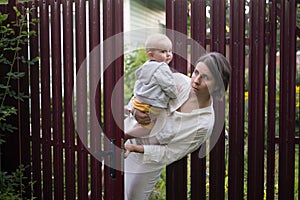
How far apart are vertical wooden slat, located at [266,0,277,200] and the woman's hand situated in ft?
2.33

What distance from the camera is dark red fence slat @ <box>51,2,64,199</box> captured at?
2742 millimetres

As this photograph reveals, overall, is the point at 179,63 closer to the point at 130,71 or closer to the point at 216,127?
the point at 216,127

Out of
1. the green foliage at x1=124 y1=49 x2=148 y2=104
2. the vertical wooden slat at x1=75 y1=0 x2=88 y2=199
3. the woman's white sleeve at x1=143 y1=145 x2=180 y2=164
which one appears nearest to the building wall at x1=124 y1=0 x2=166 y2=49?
the green foliage at x1=124 y1=49 x2=148 y2=104

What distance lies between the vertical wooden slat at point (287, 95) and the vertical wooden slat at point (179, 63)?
0.56 m

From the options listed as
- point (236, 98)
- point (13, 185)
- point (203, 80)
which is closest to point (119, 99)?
point (203, 80)

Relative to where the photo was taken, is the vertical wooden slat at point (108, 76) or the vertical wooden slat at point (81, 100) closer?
the vertical wooden slat at point (108, 76)

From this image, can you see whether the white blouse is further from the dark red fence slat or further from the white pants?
the dark red fence slat

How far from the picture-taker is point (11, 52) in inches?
117

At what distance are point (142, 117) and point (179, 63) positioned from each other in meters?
0.40

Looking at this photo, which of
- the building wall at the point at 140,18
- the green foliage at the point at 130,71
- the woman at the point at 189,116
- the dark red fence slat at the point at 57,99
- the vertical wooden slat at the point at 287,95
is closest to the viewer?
the vertical wooden slat at the point at 287,95

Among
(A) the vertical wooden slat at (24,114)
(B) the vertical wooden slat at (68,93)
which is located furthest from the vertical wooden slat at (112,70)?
(A) the vertical wooden slat at (24,114)

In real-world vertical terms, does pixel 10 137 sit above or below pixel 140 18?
below

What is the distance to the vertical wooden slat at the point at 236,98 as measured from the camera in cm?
224

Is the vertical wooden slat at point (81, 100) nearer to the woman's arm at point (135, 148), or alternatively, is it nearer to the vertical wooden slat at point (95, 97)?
the vertical wooden slat at point (95, 97)
